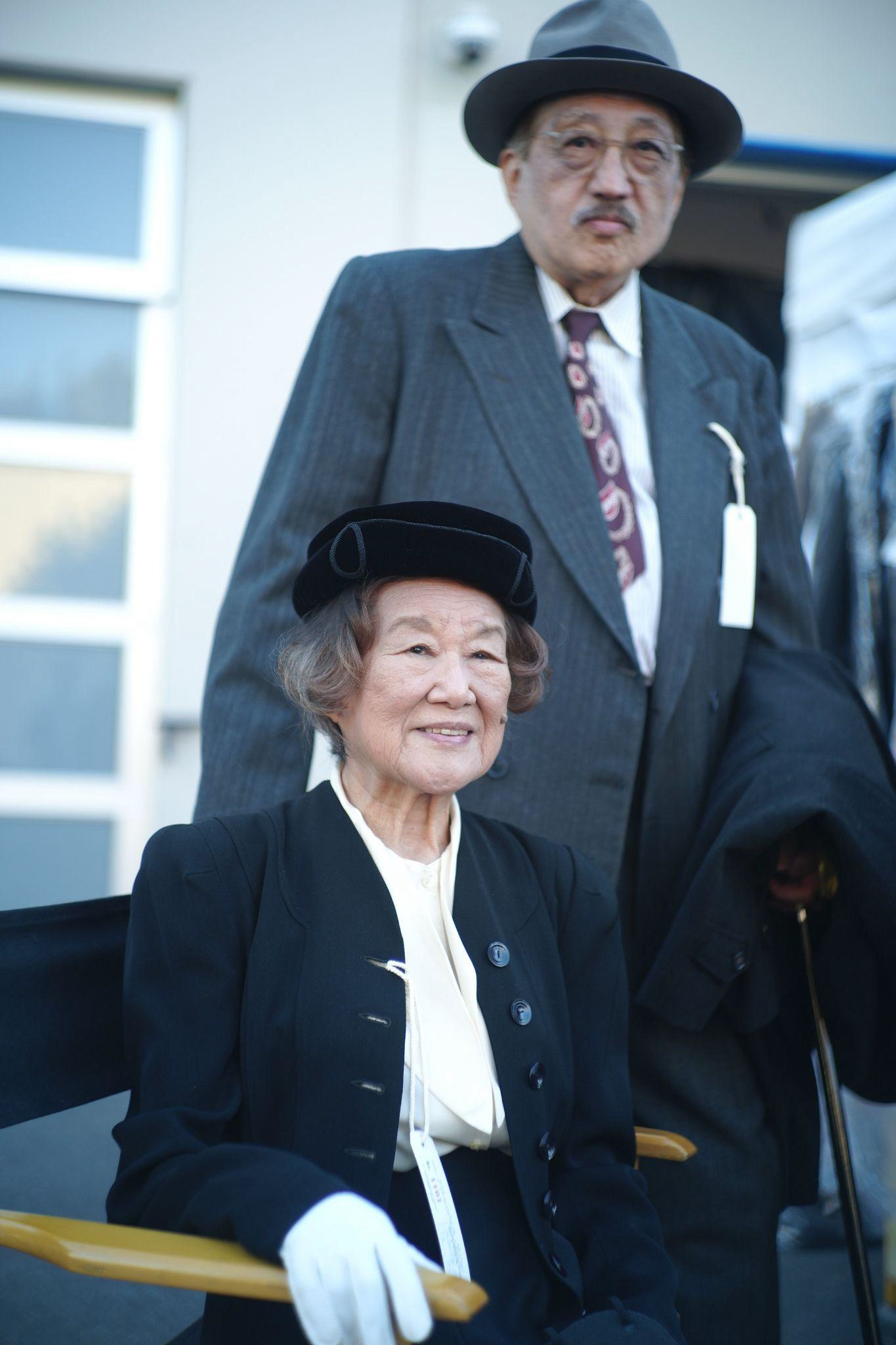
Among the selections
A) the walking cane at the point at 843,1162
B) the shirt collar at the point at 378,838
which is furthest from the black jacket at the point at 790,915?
the shirt collar at the point at 378,838

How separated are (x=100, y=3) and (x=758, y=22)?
211cm

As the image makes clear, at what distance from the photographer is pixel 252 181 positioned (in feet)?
13.6

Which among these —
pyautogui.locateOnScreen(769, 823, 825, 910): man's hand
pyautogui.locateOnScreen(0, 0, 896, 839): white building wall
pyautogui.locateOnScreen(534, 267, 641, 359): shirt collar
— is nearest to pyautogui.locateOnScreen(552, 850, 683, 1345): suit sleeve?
pyautogui.locateOnScreen(769, 823, 825, 910): man's hand

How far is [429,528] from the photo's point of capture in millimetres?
1701

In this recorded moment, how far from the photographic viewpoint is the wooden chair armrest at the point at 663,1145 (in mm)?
1871

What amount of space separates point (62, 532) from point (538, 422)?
251 centimetres

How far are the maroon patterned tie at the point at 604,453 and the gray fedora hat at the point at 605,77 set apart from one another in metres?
0.35

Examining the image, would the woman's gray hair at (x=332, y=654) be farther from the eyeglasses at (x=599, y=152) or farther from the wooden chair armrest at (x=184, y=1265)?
the eyeglasses at (x=599, y=152)

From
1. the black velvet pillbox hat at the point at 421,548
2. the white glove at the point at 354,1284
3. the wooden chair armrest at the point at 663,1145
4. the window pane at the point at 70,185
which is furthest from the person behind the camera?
the window pane at the point at 70,185

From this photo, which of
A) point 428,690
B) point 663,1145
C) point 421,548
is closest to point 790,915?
point 663,1145

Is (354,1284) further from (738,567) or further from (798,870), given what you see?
(738,567)

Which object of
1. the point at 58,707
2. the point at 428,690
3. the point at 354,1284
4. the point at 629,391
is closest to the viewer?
the point at 354,1284

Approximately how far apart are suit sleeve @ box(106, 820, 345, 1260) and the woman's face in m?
0.24

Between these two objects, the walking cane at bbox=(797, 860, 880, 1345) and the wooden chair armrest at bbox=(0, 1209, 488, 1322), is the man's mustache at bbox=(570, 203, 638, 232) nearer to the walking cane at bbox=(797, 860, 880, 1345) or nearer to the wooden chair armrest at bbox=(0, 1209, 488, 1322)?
the walking cane at bbox=(797, 860, 880, 1345)
